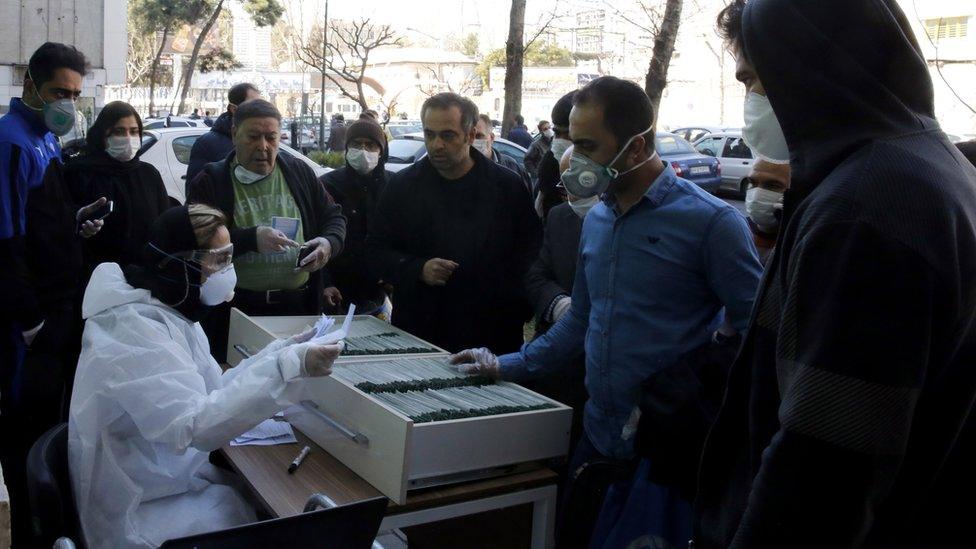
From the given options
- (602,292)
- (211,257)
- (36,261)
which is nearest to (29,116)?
(36,261)

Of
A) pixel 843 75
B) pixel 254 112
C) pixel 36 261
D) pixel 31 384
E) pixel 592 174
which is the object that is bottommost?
pixel 31 384

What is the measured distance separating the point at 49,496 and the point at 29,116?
250cm

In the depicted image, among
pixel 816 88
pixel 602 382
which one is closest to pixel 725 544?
pixel 816 88

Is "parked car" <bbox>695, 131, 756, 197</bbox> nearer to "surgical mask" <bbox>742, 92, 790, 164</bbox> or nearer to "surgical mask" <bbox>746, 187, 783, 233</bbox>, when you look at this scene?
"surgical mask" <bbox>746, 187, 783, 233</bbox>

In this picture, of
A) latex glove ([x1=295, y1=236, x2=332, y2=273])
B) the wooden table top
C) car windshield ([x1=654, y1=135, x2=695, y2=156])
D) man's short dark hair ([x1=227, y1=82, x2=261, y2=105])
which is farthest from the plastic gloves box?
car windshield ([x1=654, y1=135, x2=695, y2=156])

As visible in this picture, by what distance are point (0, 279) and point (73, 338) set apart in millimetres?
564

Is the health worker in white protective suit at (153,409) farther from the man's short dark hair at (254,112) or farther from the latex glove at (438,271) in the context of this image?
the man's short dark hair at (254,112)

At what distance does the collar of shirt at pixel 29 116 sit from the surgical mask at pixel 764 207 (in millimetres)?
3183

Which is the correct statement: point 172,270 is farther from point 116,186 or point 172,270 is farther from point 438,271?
point 116,186

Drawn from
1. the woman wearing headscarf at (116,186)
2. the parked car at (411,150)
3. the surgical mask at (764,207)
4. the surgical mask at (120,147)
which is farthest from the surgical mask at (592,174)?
the parked car at (411,150)

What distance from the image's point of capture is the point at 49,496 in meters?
2.36

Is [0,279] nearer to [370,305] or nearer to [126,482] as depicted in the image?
[126,482]

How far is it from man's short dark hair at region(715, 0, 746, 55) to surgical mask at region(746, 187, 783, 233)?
1.22 m

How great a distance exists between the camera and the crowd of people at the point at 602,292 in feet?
4.14
